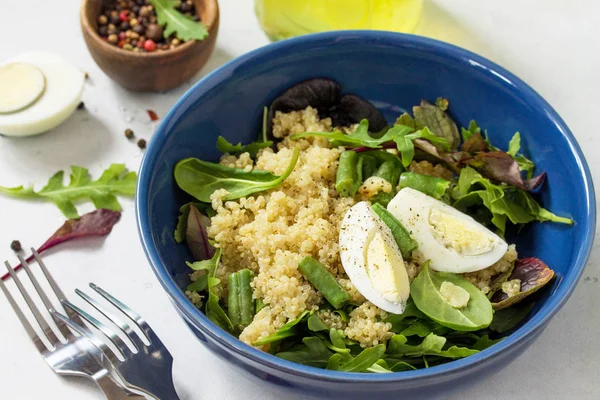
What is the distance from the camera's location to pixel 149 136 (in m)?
2.19

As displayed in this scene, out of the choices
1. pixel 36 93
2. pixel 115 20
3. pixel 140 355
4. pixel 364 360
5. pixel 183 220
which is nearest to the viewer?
pixel 364 360

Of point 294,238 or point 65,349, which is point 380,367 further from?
point 65,349

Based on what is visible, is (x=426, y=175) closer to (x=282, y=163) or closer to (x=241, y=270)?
(x=282, y=163)

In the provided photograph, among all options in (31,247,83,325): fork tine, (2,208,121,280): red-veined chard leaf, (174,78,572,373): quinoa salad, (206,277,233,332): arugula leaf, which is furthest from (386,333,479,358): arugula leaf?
(2,208,121,280): red-veined chard leaf

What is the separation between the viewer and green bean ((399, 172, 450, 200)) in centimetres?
172

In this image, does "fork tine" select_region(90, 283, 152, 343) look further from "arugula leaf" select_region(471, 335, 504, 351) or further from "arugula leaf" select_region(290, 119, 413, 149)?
"arugula leaf" select_region(471, 335, 504, 351)

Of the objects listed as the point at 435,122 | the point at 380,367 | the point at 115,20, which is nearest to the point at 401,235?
the point at 380,367

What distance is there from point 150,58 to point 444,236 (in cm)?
101

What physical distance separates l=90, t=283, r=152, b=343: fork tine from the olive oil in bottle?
101 cm

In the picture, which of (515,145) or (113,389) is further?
(515,145)

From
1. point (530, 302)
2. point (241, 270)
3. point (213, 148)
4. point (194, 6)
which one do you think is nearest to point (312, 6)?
point (194, 6)

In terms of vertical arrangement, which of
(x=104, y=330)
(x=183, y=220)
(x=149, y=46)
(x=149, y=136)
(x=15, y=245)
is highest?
(x=149, y=46)

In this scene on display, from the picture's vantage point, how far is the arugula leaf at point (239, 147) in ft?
6.13

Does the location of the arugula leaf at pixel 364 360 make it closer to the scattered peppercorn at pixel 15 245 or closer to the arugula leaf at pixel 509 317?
the arugula leaf at pixel 509 317
